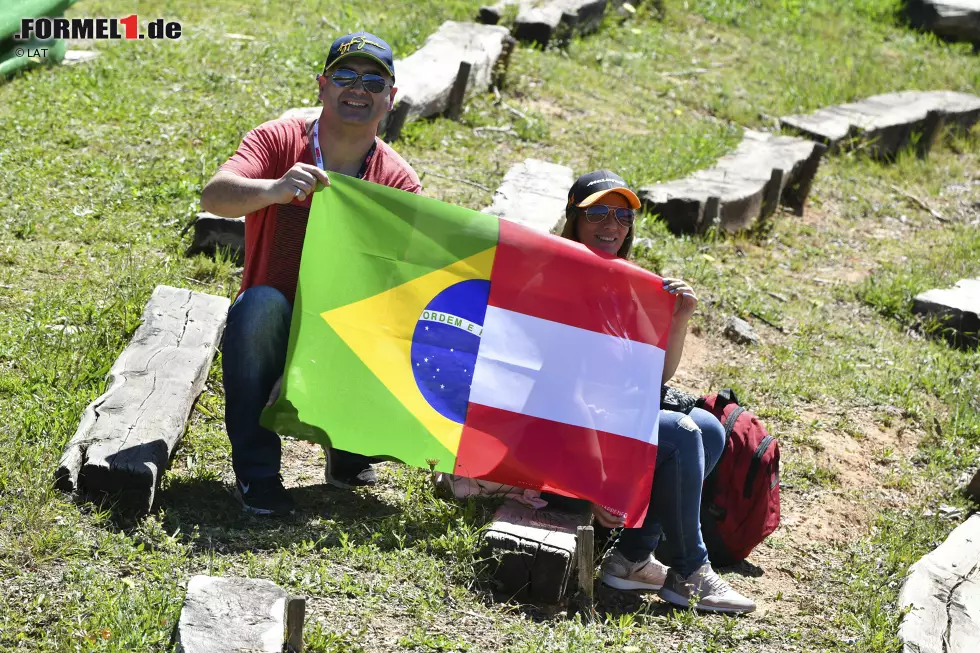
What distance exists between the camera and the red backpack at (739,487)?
175 inches

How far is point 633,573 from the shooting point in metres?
4.23

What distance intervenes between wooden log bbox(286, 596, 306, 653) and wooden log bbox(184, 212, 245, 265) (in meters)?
3.19

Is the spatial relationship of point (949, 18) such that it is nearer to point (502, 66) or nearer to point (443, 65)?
point (502, 66)

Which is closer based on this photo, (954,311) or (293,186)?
(293,186)

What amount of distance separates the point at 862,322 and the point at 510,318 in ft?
13.1

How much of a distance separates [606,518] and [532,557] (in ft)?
1.48

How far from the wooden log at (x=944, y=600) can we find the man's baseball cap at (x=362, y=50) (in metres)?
2.82

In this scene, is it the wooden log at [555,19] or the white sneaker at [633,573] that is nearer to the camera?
the white sneaker at [633,573]

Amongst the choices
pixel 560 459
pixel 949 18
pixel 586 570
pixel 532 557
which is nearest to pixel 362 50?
pixel 560 459

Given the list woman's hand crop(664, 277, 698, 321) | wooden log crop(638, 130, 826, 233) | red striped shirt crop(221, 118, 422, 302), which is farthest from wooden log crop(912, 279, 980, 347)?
red striped shirt crop(221, 118, 422, 302)

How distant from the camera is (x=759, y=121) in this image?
10375 millimetres

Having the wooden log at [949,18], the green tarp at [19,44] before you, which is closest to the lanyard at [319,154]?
the green tarp at [19,44]

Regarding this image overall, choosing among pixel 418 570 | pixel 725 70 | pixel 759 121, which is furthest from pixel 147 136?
pixel 725 70

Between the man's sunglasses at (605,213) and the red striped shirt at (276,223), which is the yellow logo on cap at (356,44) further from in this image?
the man's sunglasses at (605,213)
